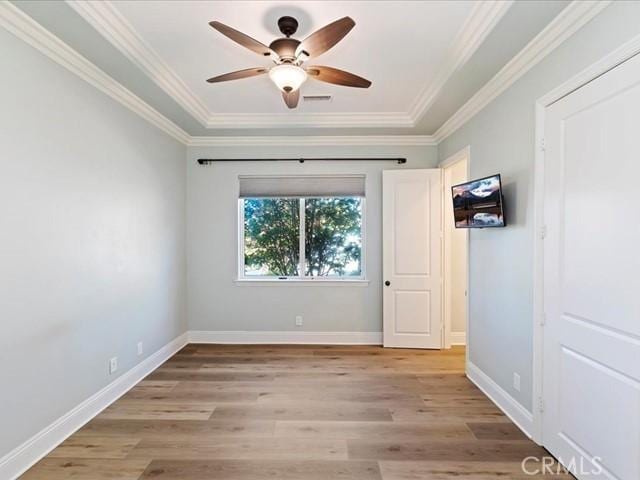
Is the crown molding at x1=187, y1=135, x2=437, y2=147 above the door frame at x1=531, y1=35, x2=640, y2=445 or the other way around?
above

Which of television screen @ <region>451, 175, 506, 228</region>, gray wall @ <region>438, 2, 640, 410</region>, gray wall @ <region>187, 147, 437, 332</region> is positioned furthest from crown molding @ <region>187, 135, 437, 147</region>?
television screen @ <region>451, 175, 506, 228</region>

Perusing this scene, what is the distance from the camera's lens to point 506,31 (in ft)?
7.18

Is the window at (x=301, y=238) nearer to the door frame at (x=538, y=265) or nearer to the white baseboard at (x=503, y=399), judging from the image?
the white baseboard at (x=503, y=399)

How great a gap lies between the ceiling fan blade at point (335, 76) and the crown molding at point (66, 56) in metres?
1.66

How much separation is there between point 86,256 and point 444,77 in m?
3.22

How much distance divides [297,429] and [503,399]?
5.50 feet

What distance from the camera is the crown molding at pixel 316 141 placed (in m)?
4.43

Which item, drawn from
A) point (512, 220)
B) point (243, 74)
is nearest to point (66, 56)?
point (243, 74)

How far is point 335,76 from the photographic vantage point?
7.86 ft

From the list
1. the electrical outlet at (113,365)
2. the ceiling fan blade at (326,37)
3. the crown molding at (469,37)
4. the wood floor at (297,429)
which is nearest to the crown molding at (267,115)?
the crown molding at (469,37)

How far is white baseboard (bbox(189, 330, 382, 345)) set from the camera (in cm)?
456

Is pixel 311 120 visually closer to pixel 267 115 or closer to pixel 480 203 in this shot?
pixel 267 115

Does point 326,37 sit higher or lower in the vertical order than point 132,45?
lower

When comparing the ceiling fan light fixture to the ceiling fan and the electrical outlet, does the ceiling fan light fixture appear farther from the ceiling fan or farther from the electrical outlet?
the electrical outlet
